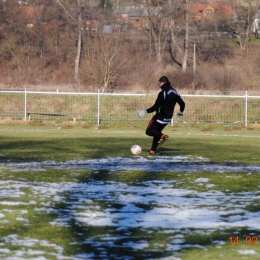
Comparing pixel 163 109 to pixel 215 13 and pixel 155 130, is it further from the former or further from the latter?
pixel 215 13

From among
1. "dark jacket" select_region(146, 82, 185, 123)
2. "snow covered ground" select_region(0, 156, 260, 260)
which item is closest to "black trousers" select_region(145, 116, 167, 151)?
"dark jacket" select_region(146, 82, 185, 123)

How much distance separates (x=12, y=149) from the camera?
58.6 feet

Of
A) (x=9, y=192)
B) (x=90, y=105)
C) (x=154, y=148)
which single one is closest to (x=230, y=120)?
(x=90, y=105)

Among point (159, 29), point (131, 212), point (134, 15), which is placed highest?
point (134, 15)

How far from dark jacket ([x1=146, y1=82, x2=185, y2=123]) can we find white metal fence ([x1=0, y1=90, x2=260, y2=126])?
14.4m

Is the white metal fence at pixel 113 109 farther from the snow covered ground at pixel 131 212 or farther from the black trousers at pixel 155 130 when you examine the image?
the snow covered ground at pixel 131 212

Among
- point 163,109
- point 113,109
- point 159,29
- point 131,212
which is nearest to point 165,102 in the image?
point 163,109

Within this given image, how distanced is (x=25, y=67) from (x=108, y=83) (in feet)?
58.0

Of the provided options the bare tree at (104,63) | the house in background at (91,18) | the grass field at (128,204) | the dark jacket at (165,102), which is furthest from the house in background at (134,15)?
the grass field at (128,204)

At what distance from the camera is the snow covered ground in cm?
739

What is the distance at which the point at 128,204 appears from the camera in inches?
381

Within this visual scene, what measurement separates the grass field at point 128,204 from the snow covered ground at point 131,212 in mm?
11

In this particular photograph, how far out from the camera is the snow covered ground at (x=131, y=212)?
7.39 m

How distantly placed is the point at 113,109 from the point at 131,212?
25.2 meters
